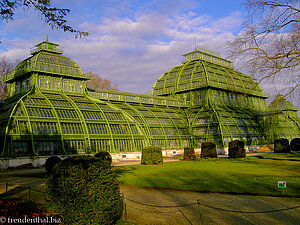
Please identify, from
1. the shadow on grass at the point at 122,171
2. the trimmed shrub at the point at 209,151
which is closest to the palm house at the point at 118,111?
the trimmed shrub at the point at 209,151

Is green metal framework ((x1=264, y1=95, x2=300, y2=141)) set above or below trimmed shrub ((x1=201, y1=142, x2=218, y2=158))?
above

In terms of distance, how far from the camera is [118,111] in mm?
42906

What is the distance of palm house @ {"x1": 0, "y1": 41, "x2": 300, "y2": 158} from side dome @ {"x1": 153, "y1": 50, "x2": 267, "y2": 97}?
9.9 inches

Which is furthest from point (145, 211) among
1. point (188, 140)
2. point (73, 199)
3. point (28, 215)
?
point (188, 140)

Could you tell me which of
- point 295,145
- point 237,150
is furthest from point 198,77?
point 237,150

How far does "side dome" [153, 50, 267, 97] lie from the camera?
59719mm

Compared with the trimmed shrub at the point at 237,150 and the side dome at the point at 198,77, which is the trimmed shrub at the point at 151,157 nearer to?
the trimmed shrub at the point at 237,150

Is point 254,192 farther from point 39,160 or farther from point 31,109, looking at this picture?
point 31,109

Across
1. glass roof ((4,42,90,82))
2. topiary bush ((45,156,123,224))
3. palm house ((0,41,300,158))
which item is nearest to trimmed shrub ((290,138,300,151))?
palm house ((0,41,300,158))

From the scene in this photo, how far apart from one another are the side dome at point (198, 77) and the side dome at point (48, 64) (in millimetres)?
27388

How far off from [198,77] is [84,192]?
54578mm

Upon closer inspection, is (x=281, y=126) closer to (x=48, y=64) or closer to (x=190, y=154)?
(x=190, y=154)

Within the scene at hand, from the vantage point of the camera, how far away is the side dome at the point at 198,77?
2351 inches

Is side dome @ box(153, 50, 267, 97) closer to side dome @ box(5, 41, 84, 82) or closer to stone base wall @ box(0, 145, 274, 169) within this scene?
stone base wall @ box(0, 145, 274, 169)
